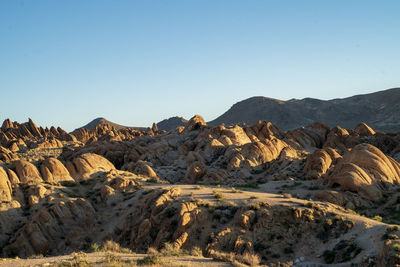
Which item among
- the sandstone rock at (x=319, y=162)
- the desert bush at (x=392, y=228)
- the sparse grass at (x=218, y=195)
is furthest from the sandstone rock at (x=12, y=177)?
the sandstone rock at (x=319, y=162)

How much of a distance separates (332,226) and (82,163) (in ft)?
97.7

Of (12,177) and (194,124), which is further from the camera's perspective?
(194,124)

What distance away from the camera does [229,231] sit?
25297mm

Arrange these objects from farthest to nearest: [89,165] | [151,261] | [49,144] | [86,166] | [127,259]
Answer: [49,144], [89,165], [86,166], [127,259], [151,261]

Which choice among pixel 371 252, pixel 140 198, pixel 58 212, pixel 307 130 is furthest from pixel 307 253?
pixel 307 130

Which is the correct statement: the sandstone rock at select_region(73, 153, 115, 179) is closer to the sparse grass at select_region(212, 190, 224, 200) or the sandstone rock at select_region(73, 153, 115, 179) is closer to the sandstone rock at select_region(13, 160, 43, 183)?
the sandstone rock at select_region(13, 160, 43, 183)

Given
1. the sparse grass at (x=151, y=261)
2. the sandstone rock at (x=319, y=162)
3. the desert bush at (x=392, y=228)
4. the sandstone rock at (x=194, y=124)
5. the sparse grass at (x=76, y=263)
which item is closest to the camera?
the sparse grass at (x=76, y=263)

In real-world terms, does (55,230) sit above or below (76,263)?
below

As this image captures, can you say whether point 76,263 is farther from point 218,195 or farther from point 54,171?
point 54,171

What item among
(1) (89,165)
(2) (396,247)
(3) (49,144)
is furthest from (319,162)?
(3) (49,144)

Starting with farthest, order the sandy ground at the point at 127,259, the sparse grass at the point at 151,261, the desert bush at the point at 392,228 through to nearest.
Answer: the desert bush at the point at 392,228 → the sandy ground at the point at 127,259 → the sparse grass at the point at 151,261

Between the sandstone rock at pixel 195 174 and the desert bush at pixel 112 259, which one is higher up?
the desert bush at pixel 112 259

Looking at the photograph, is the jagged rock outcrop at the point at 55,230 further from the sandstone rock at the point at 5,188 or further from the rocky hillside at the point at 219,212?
the sandstone rock at the point at 5,188

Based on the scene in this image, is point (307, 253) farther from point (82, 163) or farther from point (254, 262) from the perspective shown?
point (82, 163)
